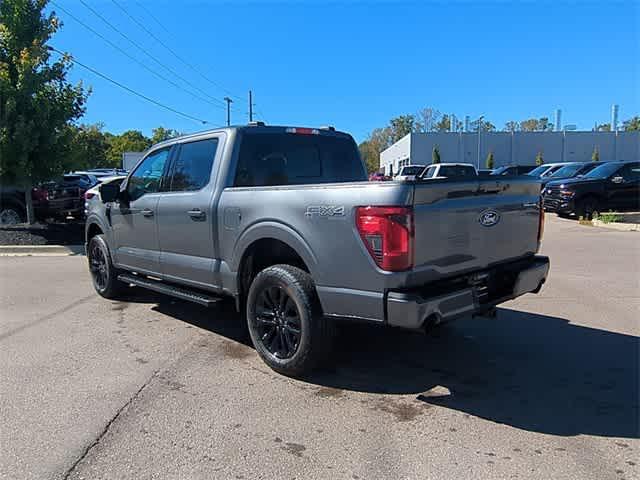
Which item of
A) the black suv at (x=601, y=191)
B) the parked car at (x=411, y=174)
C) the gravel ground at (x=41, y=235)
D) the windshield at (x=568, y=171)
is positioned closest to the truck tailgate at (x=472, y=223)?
the parked car at (x=411, y=174)

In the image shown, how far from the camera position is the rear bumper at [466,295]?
10.7 feet

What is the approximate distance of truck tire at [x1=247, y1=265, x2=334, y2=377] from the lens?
12.5 feet

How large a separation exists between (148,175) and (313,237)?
9.77ft

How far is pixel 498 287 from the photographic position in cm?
402

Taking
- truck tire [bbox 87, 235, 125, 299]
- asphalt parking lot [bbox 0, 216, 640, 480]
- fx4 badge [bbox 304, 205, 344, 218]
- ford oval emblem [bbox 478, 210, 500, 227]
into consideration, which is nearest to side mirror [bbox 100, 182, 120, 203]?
truck tire [bbox 87, 235, 125, 299]

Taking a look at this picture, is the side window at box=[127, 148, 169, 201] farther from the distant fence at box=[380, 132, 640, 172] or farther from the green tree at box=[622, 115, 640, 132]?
the green tree at box=[622, 115, 640, 132]

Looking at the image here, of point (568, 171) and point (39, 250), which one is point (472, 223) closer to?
point (39, 250)

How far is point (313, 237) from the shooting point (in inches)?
145

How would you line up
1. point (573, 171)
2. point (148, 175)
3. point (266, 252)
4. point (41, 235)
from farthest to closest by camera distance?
1. point (573, 171)
2. point (41, 235)
3. point (148, 175)
4. point (266, 252)

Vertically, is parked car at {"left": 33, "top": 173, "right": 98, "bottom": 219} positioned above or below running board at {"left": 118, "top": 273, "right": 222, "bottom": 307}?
above

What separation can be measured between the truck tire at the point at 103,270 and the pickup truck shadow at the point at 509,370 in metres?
1.51

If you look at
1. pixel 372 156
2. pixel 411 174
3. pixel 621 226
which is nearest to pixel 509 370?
pixel 411 174

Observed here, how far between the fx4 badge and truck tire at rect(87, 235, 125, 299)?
3938mm

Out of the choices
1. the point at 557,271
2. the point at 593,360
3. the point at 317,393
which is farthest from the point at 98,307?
the point at 557,271
